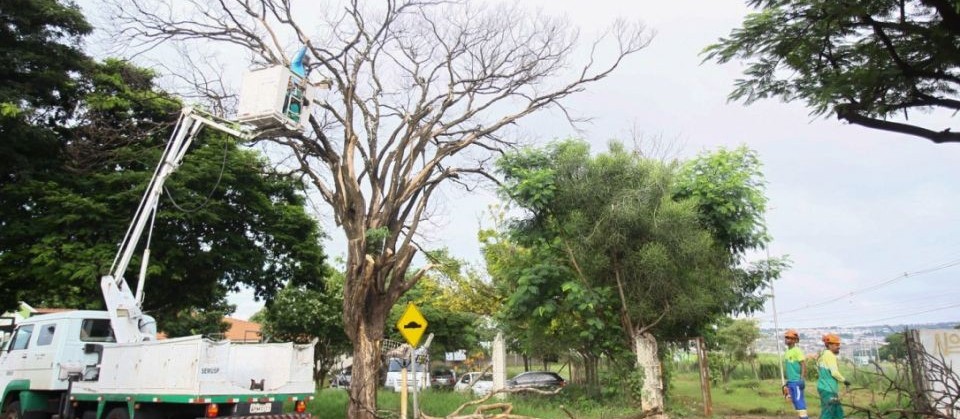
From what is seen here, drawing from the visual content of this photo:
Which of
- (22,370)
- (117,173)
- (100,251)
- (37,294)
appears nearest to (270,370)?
(22,370)

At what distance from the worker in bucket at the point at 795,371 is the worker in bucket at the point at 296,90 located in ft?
33.8

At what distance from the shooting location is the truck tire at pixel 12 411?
1226 cm

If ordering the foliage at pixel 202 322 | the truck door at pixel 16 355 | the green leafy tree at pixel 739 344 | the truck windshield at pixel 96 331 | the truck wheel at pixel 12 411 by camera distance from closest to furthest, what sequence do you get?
the truck windshield at pixel 96 331
the truck wheel at pixel 12 411
the truck door at pixel 16 355
the green leafy tree at pixel 739 344
the foliage at pixel 202 322

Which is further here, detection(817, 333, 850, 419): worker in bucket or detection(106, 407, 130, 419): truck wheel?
detection(106, 407, 130, 419): truck wheel

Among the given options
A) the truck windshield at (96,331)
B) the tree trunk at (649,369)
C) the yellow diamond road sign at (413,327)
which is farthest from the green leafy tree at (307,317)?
the yellow diamond road sign at (413,327)

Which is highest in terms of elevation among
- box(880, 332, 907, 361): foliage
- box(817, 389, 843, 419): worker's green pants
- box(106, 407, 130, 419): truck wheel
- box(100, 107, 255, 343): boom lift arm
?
box(100, 107, 255, 343): boom lift arm

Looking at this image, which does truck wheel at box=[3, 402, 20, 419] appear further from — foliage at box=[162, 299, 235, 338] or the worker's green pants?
foliage at box=[162, 299, 235, 338]

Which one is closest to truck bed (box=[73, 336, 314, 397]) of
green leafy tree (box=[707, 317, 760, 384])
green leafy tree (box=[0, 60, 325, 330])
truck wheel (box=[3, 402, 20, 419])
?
truck wheel (box=[3, 402, 20, 419])

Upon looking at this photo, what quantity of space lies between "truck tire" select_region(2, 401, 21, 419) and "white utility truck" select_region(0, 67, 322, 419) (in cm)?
3

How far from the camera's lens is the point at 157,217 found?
16.4 m

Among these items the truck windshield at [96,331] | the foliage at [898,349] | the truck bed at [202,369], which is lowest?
the truck bed at [202,369]

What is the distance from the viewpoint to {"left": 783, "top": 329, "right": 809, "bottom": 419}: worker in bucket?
400 inches

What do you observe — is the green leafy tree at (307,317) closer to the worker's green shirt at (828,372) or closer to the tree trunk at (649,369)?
the tree trunk at (649,369)

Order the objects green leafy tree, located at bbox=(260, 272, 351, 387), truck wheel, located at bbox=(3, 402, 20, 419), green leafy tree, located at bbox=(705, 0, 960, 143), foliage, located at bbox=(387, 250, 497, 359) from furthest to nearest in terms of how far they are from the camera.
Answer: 1. green leafy tree, located at bbox=(260, 272, 351, 387)
2. foliage, located at bbox=(387, 250, 497, 359)
3. truck wheel, located at bbox=(3, 402, 20, 419)
4. green leafy tree, located at bbox=(705, 0, 960, 143)
